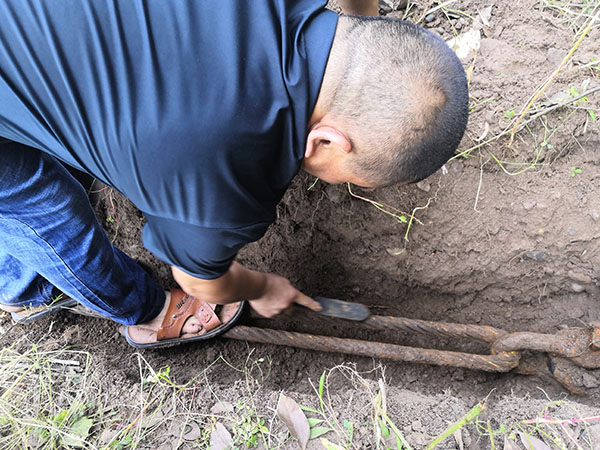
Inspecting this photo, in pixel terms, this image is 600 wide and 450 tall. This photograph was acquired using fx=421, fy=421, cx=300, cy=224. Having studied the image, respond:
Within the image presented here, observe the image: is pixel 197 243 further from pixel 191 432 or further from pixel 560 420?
pixel 560 420

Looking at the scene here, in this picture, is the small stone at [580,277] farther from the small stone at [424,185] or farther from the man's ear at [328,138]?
the man's ear at [328,138]

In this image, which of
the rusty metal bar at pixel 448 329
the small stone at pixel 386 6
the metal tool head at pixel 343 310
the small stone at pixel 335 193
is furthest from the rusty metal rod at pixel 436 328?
the small stone at pixel 386 6

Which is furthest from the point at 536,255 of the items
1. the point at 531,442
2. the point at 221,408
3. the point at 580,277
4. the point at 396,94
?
the point at 221,408

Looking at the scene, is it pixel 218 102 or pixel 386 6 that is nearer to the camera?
pixel 218 102

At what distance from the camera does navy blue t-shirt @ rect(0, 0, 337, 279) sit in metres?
1.01

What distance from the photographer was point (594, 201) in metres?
1.89

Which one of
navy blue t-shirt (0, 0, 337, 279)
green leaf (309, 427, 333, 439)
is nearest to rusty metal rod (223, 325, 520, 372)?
green leaf (309, 427, 333, 439)

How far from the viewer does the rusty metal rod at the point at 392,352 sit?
6.02ft

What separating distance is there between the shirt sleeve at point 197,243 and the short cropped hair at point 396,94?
42 centimetres

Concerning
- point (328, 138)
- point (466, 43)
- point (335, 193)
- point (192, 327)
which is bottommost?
point (192, 327)

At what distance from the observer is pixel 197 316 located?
6.73ft

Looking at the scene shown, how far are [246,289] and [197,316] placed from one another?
59 cm

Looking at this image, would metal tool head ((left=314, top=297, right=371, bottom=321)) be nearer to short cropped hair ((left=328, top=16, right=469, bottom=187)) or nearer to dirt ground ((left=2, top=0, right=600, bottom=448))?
dirt ground ((left=2, top=0, right=600, bottom=448))

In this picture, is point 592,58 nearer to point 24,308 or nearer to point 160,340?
point 160,340
